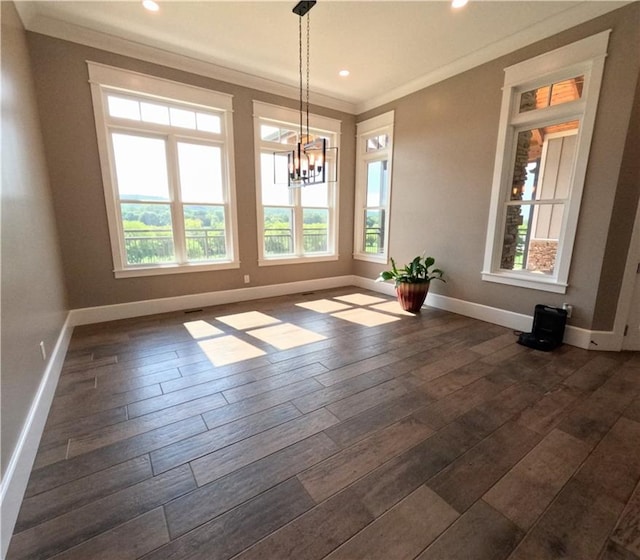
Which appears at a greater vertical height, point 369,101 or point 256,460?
point 369,101

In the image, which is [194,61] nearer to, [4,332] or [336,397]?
[4,332]

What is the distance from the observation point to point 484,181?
364cm

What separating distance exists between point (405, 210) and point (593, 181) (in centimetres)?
219

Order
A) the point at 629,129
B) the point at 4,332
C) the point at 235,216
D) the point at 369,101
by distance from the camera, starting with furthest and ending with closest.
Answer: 1. the point at 369,101
2. the point at 235,216
3. the point at 629,129
4. the point at 4,332

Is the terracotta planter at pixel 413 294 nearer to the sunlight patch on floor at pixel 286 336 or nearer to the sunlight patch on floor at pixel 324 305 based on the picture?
the sunlight patch on floor at pixel 324 305

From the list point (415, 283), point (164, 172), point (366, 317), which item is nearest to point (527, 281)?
point (415, 283)

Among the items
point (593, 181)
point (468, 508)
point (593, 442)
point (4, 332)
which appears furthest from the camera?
point (593, 181)

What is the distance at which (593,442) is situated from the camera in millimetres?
1751

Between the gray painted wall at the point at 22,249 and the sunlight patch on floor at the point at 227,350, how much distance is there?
1169mm

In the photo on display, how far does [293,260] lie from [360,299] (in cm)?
129

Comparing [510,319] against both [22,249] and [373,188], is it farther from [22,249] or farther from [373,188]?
[22,249]

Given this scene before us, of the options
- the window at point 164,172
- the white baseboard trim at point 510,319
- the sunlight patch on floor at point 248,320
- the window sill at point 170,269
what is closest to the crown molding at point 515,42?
the window at point 164,172

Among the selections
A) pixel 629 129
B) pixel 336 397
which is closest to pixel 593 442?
pixel 336 397

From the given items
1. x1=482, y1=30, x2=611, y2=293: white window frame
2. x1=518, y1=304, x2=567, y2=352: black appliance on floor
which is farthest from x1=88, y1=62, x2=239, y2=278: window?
x1=518, y1=304, x2=567, y2=352: black appliance on floor
